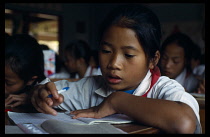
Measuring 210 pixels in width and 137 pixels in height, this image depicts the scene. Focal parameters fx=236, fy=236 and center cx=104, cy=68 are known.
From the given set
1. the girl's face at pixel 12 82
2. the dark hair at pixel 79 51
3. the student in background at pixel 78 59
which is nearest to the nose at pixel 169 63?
the girl's face at pixel 12 82

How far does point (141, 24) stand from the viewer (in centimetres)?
78

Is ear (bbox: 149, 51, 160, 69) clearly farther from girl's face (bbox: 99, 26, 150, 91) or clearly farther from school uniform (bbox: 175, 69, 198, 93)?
school uniform (bbox: 175, 69, 198, 93)

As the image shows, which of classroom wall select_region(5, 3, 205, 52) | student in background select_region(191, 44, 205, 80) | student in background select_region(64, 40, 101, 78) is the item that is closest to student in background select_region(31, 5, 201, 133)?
student in background select_region(191, 44, 205, 80)

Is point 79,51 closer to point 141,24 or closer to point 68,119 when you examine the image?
point 141,24

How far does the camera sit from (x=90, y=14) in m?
5.78

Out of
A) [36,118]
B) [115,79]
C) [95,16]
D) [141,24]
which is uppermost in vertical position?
[95,16]

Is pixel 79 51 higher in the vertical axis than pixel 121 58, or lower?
higher

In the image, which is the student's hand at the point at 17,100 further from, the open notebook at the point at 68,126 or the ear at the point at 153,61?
the ear at the point at 153,61

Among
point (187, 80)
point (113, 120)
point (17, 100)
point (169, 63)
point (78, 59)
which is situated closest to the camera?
point (113, 120)

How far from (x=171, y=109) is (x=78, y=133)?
0.24 meters

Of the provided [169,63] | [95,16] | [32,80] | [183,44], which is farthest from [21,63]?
[95,16]

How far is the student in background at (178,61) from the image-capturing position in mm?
1882

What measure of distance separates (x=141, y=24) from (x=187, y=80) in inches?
53.9

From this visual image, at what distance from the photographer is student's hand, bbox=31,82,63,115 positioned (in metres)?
0.68
